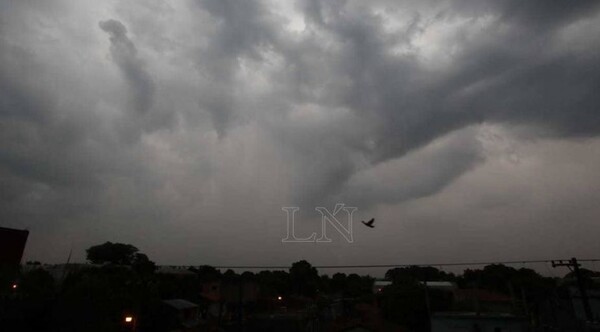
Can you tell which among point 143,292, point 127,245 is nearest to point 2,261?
point 143,292

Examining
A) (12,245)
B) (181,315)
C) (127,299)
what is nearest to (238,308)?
(127,299)

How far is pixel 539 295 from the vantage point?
4041 cm

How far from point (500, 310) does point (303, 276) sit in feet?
147

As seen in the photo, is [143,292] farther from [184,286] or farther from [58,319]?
[184,286]

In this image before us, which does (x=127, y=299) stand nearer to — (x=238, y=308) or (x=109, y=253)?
(x=238, y=308)

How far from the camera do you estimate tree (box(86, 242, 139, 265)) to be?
93.5 meters

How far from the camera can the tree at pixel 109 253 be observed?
93500 millimetres

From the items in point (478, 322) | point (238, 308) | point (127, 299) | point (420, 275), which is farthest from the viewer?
point (420, 275)

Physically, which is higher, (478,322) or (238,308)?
(238,308)

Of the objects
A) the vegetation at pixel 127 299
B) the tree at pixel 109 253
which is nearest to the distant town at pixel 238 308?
the vegetation at pixel 127 299

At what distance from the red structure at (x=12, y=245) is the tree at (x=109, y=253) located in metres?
62.3

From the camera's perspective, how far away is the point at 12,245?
1359 inches

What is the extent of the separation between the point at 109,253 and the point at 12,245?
65.0 metres

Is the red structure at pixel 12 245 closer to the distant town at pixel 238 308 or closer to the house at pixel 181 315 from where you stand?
the distant town at pixel 238 308
